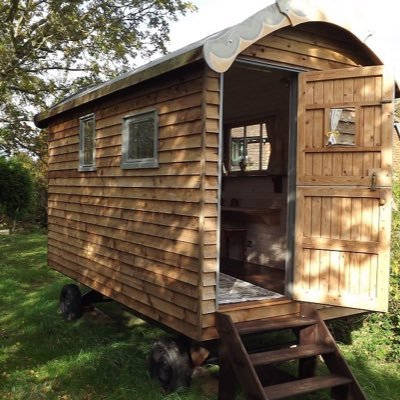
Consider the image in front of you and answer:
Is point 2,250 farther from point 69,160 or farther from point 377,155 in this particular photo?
point 377,155

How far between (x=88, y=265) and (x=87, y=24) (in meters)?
12.1

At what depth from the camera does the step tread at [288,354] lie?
411 centimetres

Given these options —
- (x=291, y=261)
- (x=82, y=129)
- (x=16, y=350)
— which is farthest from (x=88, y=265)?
(x=291, y=261)

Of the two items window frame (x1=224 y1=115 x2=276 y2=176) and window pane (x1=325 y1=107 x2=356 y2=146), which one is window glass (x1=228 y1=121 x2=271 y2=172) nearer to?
window frame (x1=224 y1=115 x2=276 y2=176)

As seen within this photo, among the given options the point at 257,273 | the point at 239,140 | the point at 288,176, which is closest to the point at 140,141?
the point at 288,176

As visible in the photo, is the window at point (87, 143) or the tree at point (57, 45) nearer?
the window at point (87, 143)

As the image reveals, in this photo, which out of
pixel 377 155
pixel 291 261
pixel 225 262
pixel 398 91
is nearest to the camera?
pixel 377 155

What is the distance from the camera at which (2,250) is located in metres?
14.3

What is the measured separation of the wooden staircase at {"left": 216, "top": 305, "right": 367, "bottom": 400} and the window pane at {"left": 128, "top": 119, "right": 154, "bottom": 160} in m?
2.20

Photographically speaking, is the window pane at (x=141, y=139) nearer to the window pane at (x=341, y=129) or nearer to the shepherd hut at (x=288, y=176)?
the shepherd hut at (x=288, y=176)

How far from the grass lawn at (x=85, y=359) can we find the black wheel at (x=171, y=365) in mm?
106

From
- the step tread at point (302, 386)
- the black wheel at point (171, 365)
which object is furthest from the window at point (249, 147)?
the step tread at point (302, 386)

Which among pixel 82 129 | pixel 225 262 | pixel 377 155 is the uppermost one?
pixel 82 129

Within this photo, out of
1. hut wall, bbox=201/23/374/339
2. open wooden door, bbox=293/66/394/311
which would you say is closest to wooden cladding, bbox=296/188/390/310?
open wooden door, bbox=293/66/394/311
